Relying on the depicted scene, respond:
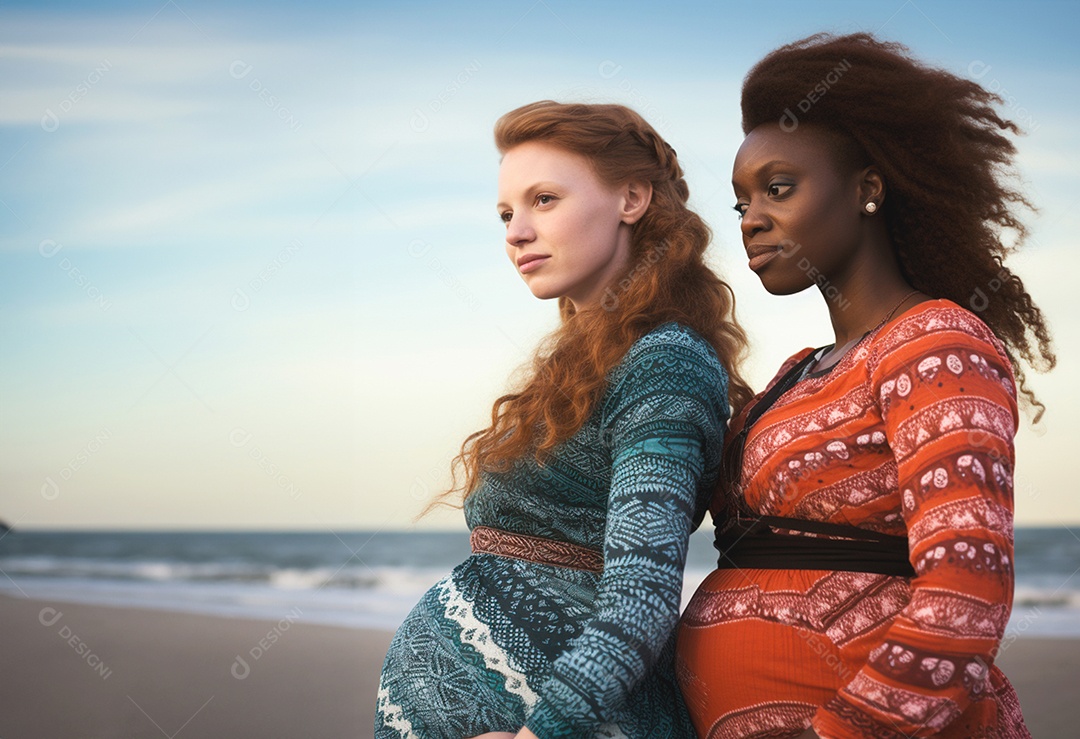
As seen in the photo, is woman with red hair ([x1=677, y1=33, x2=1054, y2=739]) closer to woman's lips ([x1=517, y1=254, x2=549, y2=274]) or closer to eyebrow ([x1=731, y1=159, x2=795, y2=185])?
eyebrow ([x1=731, y1=159, x2=795, y2=185])

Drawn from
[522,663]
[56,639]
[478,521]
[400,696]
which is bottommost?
[56,639]

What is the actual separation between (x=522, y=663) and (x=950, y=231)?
4.12 feet

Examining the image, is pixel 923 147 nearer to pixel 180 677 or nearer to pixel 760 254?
pixel 760 254

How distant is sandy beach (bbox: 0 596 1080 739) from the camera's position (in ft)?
18.6

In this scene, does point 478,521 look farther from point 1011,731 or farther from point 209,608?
point 209,608

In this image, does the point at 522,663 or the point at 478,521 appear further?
the point at 478,521

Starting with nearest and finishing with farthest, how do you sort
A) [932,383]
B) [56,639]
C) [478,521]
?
[932,383], [478,521], [56,639]

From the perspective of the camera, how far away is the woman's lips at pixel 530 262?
2260 millimetres

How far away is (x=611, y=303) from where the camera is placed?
87.3 inches

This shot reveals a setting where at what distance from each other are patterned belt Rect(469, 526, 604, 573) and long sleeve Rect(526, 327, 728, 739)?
0.62ft

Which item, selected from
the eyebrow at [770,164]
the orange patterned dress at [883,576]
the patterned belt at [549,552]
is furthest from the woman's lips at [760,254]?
the patterned belt at [549,552]

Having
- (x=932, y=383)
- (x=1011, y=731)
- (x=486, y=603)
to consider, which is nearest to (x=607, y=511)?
(x=486, y=603)

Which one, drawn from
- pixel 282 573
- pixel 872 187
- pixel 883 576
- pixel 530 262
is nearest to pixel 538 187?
pixel 530 262

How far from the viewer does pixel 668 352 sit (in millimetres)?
1979
